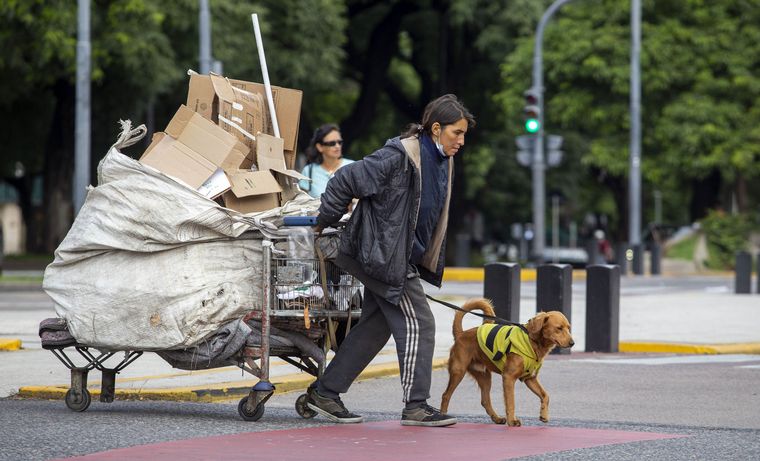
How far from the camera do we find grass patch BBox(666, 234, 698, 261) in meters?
40.1

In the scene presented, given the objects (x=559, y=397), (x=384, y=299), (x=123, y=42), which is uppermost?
(x=123, y=42)

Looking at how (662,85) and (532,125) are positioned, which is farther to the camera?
(662,85)

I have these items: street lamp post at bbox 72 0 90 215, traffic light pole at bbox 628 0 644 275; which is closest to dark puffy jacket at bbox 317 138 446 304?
street lamp post at bbox 72 0 90 215

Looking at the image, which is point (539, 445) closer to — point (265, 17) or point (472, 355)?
point (472, 355)

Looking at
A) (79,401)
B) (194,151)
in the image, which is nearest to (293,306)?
(194,151)

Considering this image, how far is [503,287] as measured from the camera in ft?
44.8

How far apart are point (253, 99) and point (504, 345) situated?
232 centimetres

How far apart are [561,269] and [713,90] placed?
27545 mm

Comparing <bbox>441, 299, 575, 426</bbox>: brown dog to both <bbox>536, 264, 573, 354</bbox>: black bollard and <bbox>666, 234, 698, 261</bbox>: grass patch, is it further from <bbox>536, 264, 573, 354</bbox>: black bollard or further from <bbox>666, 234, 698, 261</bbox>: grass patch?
<bbox>666, 234, 698, 261</bbox>: grass patch

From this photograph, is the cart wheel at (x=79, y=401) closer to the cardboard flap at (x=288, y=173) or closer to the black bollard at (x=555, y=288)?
the cardboard flap at (x=288, y=173)

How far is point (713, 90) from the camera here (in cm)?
3975

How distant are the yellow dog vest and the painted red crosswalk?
1.19 ft

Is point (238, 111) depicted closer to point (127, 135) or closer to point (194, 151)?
point (194, 151)

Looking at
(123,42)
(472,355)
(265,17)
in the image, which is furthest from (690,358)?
(265,17)
